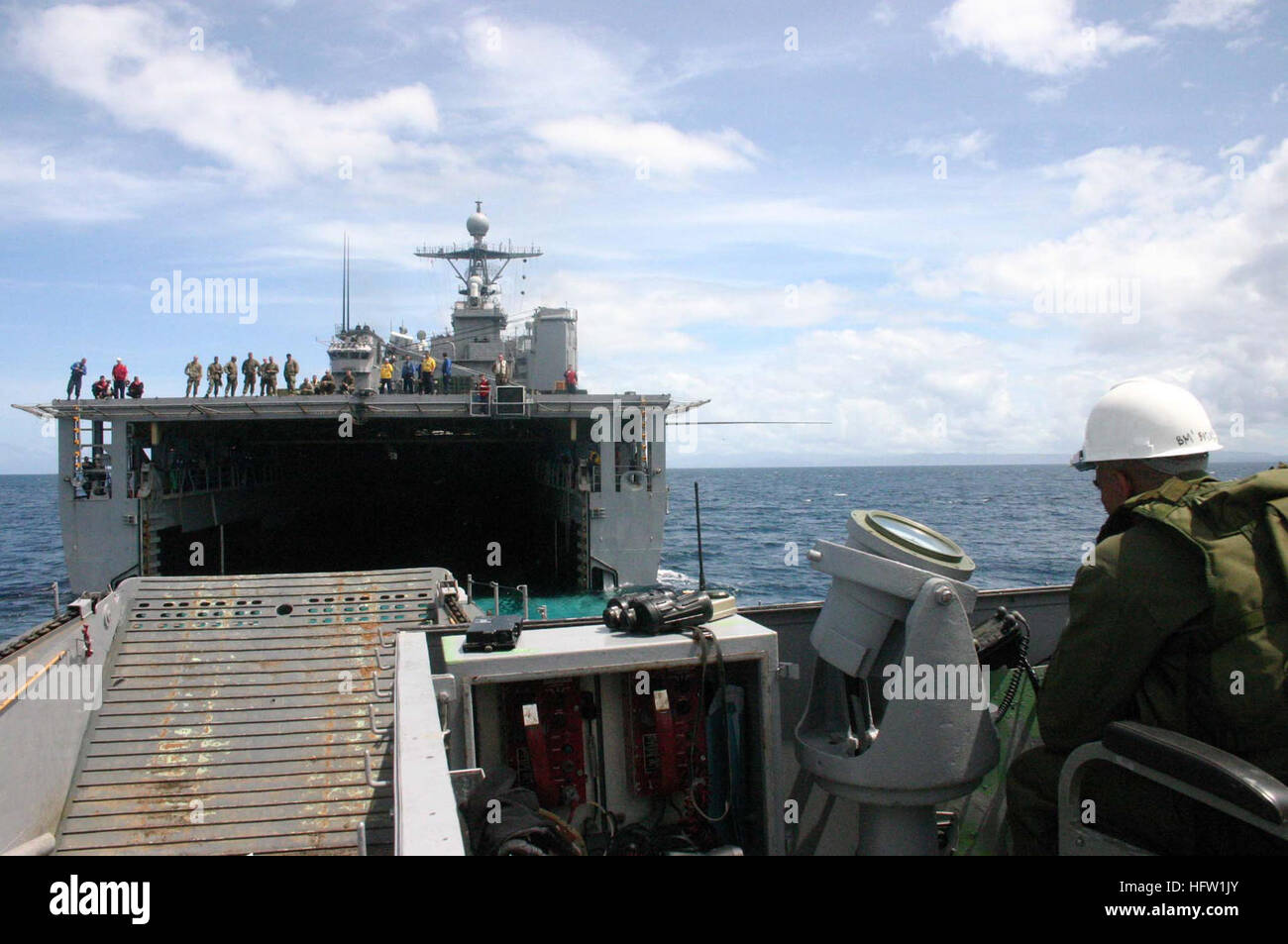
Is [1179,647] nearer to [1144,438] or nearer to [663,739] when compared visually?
[1144,438]

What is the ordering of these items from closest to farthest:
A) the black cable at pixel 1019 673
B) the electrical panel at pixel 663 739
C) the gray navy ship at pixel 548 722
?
1. the gray navy ship at pixel 548 722
2. the black cable at pixel 1019 673
3. the electrical panel at pixel 663 739

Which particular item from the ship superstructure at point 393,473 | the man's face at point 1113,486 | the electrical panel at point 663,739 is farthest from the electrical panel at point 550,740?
the ship superstructure at point 393,473

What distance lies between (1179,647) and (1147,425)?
87cm

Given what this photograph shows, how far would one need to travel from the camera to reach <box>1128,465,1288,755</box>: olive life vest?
2482 millimetres

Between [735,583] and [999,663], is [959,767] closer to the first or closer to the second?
[999,663]

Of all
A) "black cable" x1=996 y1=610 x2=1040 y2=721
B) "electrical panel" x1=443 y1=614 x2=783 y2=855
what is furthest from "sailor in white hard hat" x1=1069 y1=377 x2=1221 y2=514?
"electrical panel" x1=443 y1=614 x2=783 y2=855

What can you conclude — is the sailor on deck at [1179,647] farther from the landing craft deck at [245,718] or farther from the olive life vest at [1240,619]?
the landing craft deck at [245,718]

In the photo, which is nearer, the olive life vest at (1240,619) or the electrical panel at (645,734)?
the olive life vest at (1240,619)

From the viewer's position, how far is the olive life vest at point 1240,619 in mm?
2482

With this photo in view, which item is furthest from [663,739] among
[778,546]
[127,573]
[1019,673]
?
[778,546]

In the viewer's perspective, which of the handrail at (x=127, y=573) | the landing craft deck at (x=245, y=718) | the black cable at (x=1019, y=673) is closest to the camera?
the black cable at (x=1019, y=673)

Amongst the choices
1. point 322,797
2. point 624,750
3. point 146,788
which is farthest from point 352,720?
point 624,750
